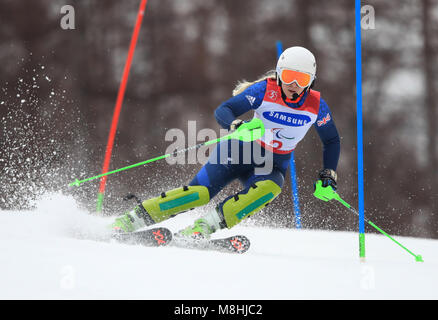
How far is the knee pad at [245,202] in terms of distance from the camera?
99.5 inches

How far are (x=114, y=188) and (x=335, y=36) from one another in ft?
14.3

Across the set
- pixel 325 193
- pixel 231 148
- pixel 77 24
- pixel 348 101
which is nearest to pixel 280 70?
pixel 231 148

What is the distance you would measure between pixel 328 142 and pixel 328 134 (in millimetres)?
58

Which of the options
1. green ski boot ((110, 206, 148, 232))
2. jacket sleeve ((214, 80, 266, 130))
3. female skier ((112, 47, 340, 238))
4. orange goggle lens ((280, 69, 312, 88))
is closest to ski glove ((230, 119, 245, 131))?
female skier ((112, 47, 340, 238))

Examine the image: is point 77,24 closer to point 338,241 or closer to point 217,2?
point 217,2

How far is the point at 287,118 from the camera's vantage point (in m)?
2.59

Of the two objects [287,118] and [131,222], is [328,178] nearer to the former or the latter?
[287,118]

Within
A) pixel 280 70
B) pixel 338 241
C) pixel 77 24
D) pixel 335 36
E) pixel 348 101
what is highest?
pixel 77 24

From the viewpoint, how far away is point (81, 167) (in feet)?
24.2

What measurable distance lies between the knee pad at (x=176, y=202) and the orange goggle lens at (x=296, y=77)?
77 centimetres

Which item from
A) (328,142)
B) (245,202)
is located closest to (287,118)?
(328,142)

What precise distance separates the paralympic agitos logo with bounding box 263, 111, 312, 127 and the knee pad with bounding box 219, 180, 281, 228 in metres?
0.36
